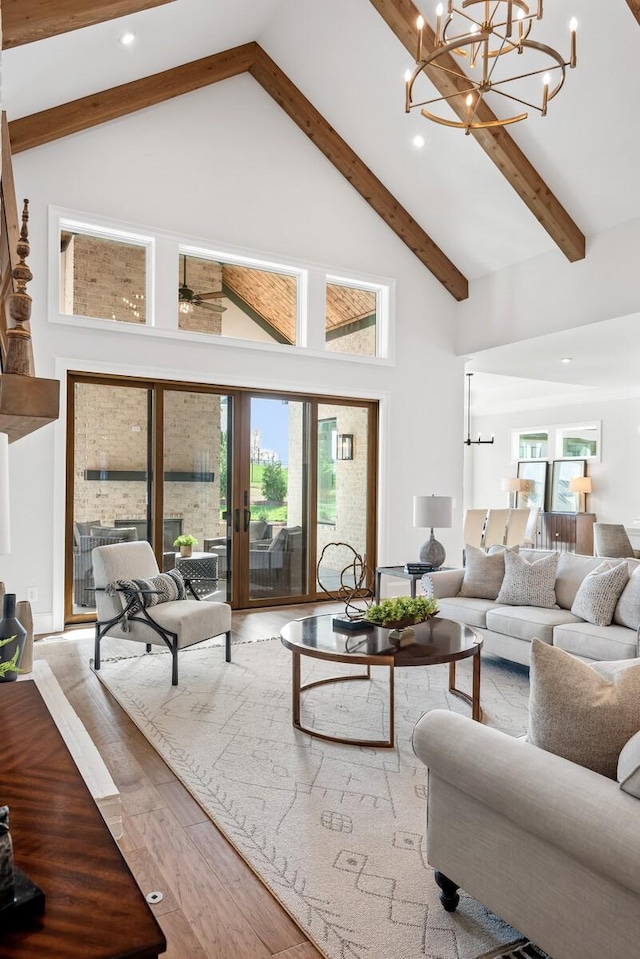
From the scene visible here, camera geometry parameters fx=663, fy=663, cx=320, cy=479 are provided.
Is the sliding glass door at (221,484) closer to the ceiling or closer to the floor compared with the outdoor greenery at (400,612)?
closer to the ceiling

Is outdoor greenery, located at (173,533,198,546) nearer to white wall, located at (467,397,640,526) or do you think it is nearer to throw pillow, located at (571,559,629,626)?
throw pillow, located at (571,559,629,626)

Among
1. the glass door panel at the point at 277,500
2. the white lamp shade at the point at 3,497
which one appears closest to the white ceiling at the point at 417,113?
the glass door panel at the point at 277,500

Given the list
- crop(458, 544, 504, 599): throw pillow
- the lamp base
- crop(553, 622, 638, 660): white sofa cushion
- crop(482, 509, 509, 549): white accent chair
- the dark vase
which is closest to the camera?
the dark vase

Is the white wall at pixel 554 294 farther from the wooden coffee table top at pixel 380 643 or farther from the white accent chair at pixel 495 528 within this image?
the wooden coffee table top at pixel 380 643

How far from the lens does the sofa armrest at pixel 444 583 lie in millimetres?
5027

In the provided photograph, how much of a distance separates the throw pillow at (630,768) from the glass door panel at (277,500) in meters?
5.13

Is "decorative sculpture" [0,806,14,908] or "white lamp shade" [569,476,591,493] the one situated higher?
"white lamp shade" [569,476,591,493]

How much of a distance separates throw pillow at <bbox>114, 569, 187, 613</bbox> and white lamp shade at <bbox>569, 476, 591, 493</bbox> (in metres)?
7.80

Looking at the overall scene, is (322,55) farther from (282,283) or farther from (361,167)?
(282,283)

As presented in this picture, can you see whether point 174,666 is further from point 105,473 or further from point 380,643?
point 105,473

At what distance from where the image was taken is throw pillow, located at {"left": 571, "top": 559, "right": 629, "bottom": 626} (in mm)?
4074

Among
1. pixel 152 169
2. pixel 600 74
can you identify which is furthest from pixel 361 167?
pixel 600 74

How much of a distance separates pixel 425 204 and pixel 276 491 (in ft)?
11.3

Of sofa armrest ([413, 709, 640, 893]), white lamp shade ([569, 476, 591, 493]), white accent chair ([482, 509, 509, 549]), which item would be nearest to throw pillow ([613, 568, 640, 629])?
sofa armrest ([413, 709, 640, 893])
